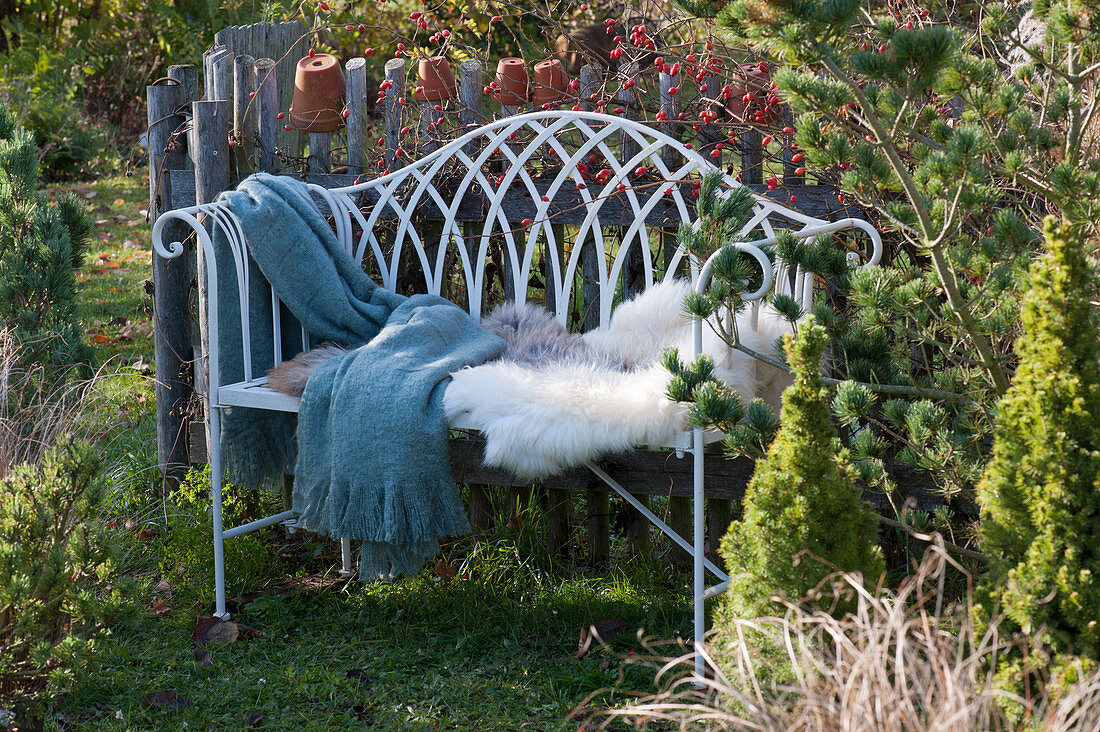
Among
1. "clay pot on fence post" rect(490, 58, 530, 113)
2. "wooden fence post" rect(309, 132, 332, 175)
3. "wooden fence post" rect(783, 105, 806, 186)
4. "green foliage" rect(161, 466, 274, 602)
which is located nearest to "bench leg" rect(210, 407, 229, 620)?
"green foliage" rect(161, 466, 274, 602)

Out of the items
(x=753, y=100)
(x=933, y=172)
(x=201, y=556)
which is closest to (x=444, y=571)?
(x=201, y=556)

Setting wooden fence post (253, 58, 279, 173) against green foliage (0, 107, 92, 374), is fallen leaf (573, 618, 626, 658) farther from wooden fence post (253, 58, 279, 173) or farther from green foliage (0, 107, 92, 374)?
green foliage (0, 107, 92, 374)

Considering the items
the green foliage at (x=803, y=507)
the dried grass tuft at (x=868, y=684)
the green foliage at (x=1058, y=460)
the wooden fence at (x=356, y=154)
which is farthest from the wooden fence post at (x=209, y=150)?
the green foliage at (x=1058, y=460)

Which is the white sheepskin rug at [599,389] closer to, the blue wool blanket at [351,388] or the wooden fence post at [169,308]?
the blue wool blanket at [351,388]

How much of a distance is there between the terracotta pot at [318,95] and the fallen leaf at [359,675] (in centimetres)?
175

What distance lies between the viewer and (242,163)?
3486 mm

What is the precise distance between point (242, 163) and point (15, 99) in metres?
5.61

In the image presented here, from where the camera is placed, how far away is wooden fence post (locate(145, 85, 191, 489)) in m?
3.50

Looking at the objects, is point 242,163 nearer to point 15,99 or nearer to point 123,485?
point 123,485

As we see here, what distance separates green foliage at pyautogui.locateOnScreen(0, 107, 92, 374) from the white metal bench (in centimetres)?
73

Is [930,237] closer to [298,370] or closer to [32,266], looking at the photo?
[298,370]

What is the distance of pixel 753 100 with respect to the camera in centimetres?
282

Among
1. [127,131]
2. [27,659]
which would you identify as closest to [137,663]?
[27,659]

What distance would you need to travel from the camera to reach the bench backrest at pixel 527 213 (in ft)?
9.62
